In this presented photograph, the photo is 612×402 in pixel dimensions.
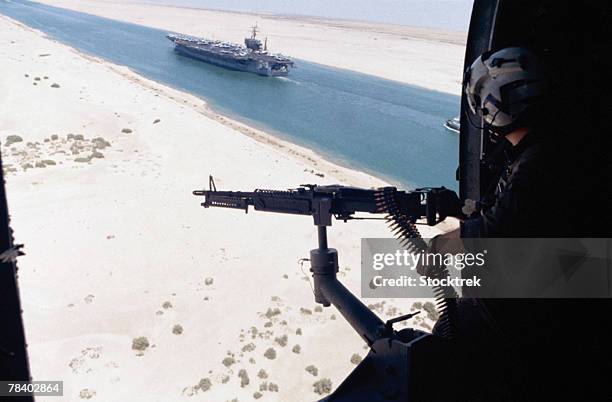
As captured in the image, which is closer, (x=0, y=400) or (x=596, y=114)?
(x=0, y=400)

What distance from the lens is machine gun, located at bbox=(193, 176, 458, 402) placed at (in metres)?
3.13

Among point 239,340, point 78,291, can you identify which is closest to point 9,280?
point 239,340

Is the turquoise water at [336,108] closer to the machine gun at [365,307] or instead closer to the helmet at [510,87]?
the machine gun at [365,307]

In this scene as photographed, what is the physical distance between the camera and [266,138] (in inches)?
1571

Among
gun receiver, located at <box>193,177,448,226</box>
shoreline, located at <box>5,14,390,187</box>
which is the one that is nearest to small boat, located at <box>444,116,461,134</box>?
shoreline, located at <box>5,14,390,187</box>

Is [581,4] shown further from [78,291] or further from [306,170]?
[306,170]

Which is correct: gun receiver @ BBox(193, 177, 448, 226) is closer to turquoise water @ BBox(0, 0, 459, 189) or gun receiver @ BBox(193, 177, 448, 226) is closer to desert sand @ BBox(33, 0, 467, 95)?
turquoise water @ BBox(0, 0, 459, 189)

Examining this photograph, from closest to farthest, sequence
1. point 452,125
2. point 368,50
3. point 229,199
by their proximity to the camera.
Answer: point 229,199, point 452,125, point 368,50

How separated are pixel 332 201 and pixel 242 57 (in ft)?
227

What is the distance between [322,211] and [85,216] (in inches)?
656

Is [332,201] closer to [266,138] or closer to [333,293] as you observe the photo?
[333,293]

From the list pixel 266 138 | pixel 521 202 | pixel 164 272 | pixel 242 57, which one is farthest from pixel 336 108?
pixel 521 202

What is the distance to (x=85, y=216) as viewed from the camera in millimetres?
19000

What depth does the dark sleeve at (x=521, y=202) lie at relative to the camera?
8.37 feet
